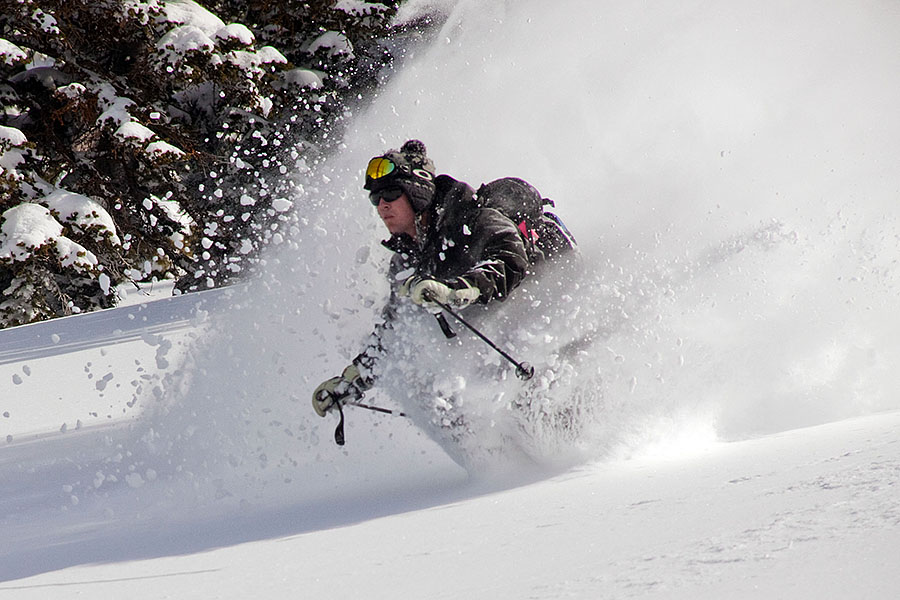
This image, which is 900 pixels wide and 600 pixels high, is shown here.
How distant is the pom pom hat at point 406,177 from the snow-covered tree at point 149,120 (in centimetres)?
821

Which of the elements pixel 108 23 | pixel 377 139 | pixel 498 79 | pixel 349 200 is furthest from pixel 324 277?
pixel 108 23

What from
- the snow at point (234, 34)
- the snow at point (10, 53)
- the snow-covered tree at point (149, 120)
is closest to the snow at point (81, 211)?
the snow-covered tree at point (149, 120)

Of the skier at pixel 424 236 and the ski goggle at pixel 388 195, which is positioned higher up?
the ski goggle at pixel 388 195

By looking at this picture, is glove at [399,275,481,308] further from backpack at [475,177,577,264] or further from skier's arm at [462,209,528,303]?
backpack at [475,177,577,264]

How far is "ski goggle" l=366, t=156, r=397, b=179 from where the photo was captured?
11.8ft

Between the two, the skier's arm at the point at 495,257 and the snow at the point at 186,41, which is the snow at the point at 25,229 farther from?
the skier's arm at the point at 495,257

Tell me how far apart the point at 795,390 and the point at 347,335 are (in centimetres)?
223

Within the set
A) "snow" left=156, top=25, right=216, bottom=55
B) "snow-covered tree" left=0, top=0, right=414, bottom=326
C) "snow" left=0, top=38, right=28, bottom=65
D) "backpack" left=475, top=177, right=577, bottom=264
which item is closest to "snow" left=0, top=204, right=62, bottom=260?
"snow-covered tree" left=0, top=0, right=414, bottom=326

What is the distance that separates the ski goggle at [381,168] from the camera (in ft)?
11.8

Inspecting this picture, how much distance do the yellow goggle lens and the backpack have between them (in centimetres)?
36

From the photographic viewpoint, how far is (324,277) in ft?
17.3

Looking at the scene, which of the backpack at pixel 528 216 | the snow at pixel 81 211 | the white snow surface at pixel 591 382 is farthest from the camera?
the snow at pixel 81 211

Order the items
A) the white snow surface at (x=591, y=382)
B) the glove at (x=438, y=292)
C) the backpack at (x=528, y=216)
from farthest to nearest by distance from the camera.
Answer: the backpack at (x=528, y=216) → the glove at (x=438, y=292) → the white snow surface at (x=591, y=382)

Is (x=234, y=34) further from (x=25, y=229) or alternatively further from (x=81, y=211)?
(x=25, y=229)
